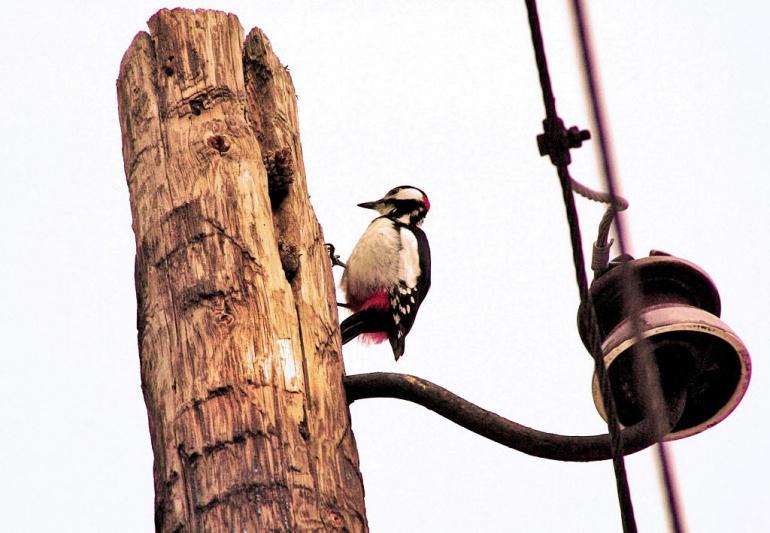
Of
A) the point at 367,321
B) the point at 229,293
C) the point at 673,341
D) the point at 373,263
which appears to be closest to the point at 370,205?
the point at 373,263

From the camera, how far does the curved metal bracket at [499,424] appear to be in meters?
3.56

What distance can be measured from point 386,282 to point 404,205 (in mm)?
937

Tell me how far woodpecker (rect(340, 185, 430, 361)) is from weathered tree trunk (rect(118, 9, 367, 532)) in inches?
91.4

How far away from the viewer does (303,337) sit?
138 inches

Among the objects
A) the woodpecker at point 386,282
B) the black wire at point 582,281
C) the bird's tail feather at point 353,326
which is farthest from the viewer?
the woodpecker at point 386,282

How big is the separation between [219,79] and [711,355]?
1.57 m

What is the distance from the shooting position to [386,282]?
252 inches

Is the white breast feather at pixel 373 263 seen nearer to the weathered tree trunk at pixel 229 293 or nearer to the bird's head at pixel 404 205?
the bird's head at pixel 404 205

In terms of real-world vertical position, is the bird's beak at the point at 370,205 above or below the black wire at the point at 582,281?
above

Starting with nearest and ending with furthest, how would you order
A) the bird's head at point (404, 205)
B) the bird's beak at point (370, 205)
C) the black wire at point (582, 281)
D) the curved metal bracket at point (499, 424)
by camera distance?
the black wire at point (582, 281) → the curved metal bracket at point (499, 424) → the bird's head at point (404, 205) → the bird's beak at point (370, 205)

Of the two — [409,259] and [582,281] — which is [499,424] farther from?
[409,259]

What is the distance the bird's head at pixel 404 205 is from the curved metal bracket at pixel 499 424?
3.52 meters

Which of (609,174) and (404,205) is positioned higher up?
(404,205)

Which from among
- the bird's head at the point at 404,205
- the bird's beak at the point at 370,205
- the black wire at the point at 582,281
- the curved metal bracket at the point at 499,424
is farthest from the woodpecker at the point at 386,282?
the black wire at the point at 582,281
